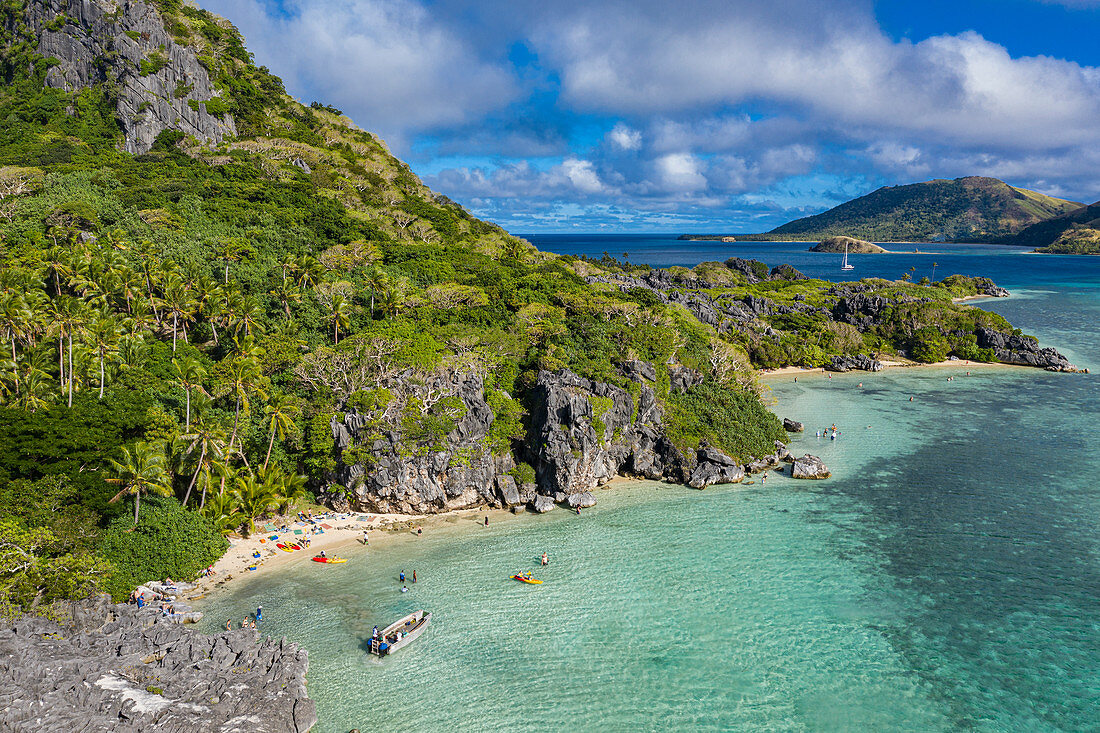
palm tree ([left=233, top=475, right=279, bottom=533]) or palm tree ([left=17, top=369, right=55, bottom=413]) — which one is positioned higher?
palm tree ([left=17, top=369, right=55, bottom=413])

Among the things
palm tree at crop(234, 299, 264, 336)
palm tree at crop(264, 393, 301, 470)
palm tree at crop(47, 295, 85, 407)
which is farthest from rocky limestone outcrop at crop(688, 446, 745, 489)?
palm tree at crop(47, 295, 85, 407)

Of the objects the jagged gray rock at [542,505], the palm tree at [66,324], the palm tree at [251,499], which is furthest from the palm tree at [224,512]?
the jagged gray rock at [542,505]

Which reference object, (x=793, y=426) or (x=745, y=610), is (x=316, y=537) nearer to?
(x=745, y=610)

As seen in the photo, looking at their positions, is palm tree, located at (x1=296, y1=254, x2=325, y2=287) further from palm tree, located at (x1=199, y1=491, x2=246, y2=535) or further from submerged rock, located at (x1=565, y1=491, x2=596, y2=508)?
submerged rock, located at (x1=565, y1=491, x2=596, y2=508)

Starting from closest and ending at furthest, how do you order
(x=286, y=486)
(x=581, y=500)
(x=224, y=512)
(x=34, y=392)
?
(x=34, y=392), (x=224, y=512), (x=286, y=486), (x=581, y=500)

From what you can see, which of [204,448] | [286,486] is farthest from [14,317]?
[286,486]

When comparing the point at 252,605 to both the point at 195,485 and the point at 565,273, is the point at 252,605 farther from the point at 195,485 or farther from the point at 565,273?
the point at 565,273
